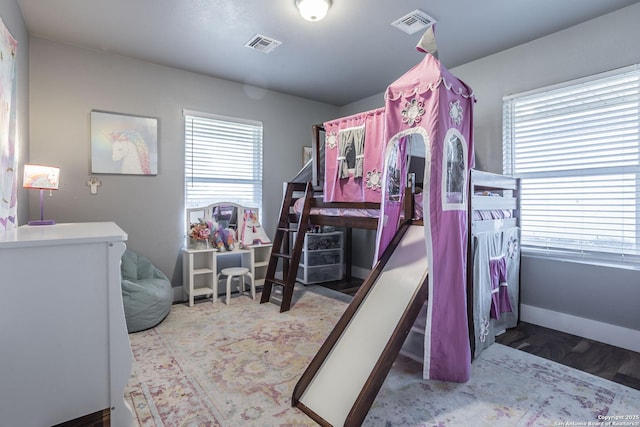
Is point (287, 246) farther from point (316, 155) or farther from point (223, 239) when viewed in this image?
point (316, 155)

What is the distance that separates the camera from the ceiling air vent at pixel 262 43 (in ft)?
9.89

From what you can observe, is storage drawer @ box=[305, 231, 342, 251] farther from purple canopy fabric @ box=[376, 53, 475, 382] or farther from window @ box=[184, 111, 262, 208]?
purple canopy fabric @ box=[376, 53, 475, 382]

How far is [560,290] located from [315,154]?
258 centimetres

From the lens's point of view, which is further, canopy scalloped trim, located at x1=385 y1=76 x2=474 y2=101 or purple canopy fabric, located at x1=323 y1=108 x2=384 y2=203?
purple canopy fabric, located at x1=323 y1=108 x2=384 y2=203

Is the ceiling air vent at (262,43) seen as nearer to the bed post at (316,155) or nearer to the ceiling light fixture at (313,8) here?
the ceiling light fixture at (313,8)

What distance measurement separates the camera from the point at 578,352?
8.25 feet

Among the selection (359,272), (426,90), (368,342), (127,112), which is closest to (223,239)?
(127,112)

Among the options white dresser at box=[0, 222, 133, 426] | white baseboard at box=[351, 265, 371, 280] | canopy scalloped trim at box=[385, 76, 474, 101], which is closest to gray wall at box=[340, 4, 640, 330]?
canopy scalloped trim at box=[385, 76, 474, 101]

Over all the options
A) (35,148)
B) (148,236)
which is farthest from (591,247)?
(35,148)

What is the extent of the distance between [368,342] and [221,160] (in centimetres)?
302

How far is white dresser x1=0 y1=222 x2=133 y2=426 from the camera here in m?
1.27

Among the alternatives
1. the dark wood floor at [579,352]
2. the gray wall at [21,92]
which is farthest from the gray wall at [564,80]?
the gray wall at [21,92]

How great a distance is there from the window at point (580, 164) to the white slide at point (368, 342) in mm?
1499

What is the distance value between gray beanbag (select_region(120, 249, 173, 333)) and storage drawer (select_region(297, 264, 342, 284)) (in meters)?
1.80
